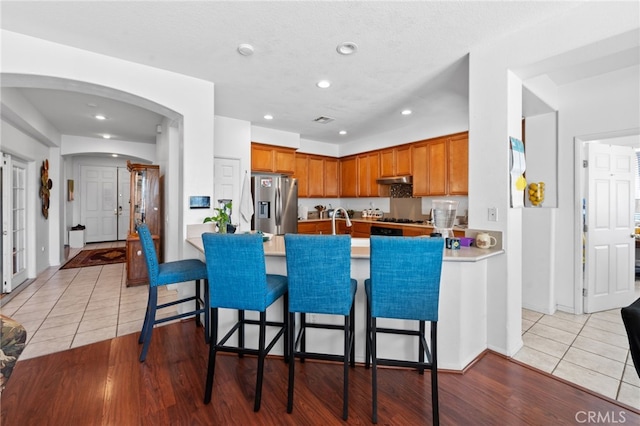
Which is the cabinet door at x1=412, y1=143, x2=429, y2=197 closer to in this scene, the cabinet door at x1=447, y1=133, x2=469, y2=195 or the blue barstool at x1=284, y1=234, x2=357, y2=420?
the cabinet door at x1=447, y1=133, x2=469, y2=195

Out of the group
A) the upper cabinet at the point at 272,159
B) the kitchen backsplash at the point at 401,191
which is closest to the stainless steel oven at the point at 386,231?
the kitchen backsplash at the point at 401,191

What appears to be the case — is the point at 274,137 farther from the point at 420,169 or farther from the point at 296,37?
the point at 296,37

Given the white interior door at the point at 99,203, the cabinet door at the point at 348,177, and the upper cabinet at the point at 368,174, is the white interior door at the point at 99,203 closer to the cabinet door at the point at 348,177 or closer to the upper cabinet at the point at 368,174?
the cabinet door at the point at 348,177

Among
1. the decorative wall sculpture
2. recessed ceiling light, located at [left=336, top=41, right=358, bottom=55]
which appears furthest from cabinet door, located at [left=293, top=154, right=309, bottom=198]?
the decorative wall sculpture

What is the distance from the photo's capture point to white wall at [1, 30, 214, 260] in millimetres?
2354

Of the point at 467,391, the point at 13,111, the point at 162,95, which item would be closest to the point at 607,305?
the point at 467,391

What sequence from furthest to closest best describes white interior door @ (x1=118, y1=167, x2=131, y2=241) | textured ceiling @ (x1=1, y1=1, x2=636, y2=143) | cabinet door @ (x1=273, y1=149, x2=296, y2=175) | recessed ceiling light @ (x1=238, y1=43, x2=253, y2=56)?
white interior door @ (x1=118, y1=167, x2=131, y2=241) < cabinet door @ (x1=273, y1=149, x2=296, y2=175) < recessed ceiling light @ (x1=238, y1=43, x2=253, y2=56) < textured ceiling @ (x1=1, y1=1, x2=636, y2=143)

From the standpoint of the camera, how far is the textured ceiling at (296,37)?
6.62 feet

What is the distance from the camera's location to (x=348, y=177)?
247 inches

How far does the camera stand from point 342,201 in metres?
6.80

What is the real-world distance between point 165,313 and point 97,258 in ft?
13.8

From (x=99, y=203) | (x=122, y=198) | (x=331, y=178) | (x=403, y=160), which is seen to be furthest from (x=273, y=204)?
(x=99, y=203)

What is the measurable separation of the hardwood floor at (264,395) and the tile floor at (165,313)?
0.23 meters

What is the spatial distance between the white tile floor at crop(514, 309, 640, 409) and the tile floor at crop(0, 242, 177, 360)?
374 centimetres
